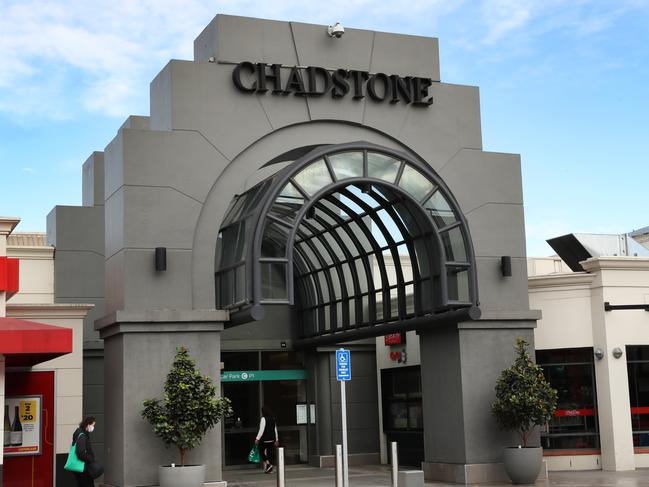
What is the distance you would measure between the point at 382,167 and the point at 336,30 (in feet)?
10.8

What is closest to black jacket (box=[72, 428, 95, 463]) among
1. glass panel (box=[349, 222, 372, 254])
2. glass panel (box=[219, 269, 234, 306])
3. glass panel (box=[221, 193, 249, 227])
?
glass panel (box=[219, 269, 234, 306])

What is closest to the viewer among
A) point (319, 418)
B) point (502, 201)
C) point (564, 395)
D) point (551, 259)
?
point (502, 201)

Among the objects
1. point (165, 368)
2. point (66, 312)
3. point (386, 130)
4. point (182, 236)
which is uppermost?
point (386, 130)

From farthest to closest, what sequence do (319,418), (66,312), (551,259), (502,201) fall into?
(551,259), (319,418), (502,201), (66,312)

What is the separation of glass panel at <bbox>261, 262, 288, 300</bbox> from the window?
808 centimetres

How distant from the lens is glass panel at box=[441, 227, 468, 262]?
20.9 m

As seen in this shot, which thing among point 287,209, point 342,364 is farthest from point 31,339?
point 287,209

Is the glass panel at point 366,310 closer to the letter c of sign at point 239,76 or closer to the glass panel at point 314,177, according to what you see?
the glass panel at point 314,177

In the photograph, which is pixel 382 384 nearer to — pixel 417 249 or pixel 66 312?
pixel 417 249

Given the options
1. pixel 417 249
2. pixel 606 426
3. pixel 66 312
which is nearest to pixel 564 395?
pixel 606 426

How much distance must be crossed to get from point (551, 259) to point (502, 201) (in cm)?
1456

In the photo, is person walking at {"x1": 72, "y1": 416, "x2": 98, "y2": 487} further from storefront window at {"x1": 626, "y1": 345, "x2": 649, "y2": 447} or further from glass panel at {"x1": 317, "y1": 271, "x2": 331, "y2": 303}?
storefront window at {"x1": 626, "y1": 345, "x2": 649, "y2": 447}

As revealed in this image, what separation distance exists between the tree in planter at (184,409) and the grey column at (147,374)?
1.34 ft

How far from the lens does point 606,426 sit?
23.4 meters
